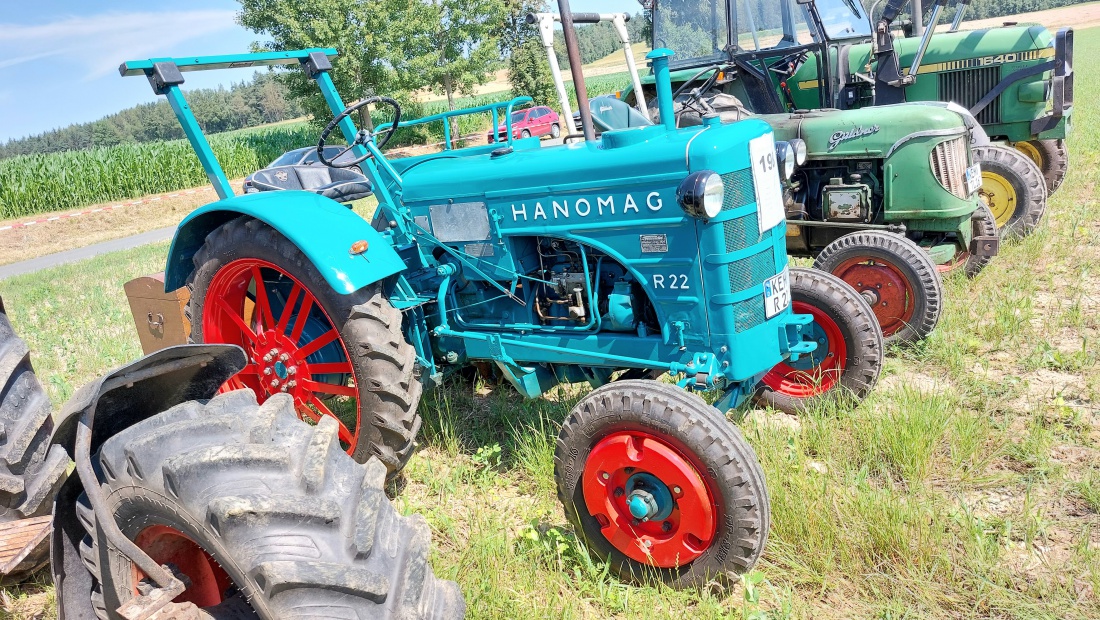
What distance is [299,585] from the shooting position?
1523 mm

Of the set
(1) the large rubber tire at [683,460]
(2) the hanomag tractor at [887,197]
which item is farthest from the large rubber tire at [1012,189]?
(1) the large rubber tire at [683,460]

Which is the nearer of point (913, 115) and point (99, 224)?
point (913, 115)

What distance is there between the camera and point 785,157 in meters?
3.21

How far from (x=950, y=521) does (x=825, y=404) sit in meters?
0.95

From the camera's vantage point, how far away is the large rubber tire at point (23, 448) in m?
2.39

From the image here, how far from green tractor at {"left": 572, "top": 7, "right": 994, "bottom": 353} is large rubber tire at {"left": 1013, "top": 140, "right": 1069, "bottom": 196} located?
9.51 ft

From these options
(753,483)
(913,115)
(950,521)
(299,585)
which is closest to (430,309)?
(753,483)

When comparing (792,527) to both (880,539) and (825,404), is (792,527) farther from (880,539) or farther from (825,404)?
(825,404)

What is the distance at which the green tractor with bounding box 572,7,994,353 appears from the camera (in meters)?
Result: 4.29

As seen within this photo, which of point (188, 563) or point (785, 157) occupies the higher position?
point (785, 157)

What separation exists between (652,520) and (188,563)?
141 centimetres

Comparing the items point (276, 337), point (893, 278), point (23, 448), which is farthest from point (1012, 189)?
point (23, 448)

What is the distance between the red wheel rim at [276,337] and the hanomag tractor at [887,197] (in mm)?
2712

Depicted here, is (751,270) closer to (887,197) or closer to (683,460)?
(683,460)
